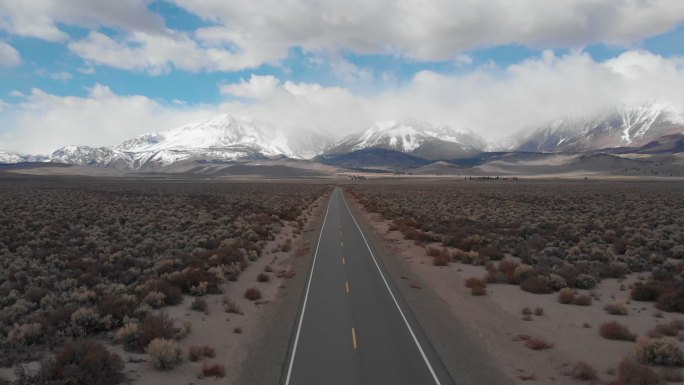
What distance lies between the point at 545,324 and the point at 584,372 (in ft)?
14.6

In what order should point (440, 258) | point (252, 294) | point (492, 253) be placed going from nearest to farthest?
point (252, 294)
point (440, 258)
point (492, 253)

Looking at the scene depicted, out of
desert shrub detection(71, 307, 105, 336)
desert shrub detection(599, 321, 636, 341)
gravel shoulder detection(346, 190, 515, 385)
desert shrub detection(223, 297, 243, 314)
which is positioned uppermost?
desert shrub detection(71, 307, 105, 336)

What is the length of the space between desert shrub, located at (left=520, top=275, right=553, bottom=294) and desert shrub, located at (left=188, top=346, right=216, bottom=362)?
13.8 m

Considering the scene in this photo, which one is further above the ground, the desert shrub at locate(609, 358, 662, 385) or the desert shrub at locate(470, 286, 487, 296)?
the desert shrub at locate(609, 358, 662, 385)

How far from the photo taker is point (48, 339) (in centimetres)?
1312

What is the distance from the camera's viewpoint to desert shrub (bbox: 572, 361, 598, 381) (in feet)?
40.1

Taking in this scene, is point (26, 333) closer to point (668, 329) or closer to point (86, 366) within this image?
point (86, 366)

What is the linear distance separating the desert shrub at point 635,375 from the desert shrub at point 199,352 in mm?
10424

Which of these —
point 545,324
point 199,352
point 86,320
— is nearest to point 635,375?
point 545,324

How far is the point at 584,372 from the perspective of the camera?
40.2 ft

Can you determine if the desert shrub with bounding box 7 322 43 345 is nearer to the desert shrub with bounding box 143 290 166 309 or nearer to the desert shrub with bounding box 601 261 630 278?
the desert shrub with bounding box 143 290 166 309

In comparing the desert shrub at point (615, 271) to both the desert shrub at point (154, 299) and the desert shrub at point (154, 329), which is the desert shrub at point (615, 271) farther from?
the desert shrub at point (154, 299)

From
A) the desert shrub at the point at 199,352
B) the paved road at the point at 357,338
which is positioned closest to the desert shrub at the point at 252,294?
the paved road at the point at 357,338

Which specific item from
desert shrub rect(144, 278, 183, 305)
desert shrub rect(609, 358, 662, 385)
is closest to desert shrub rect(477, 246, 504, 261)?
desert shrub rect(609, 358, 662, 385)
